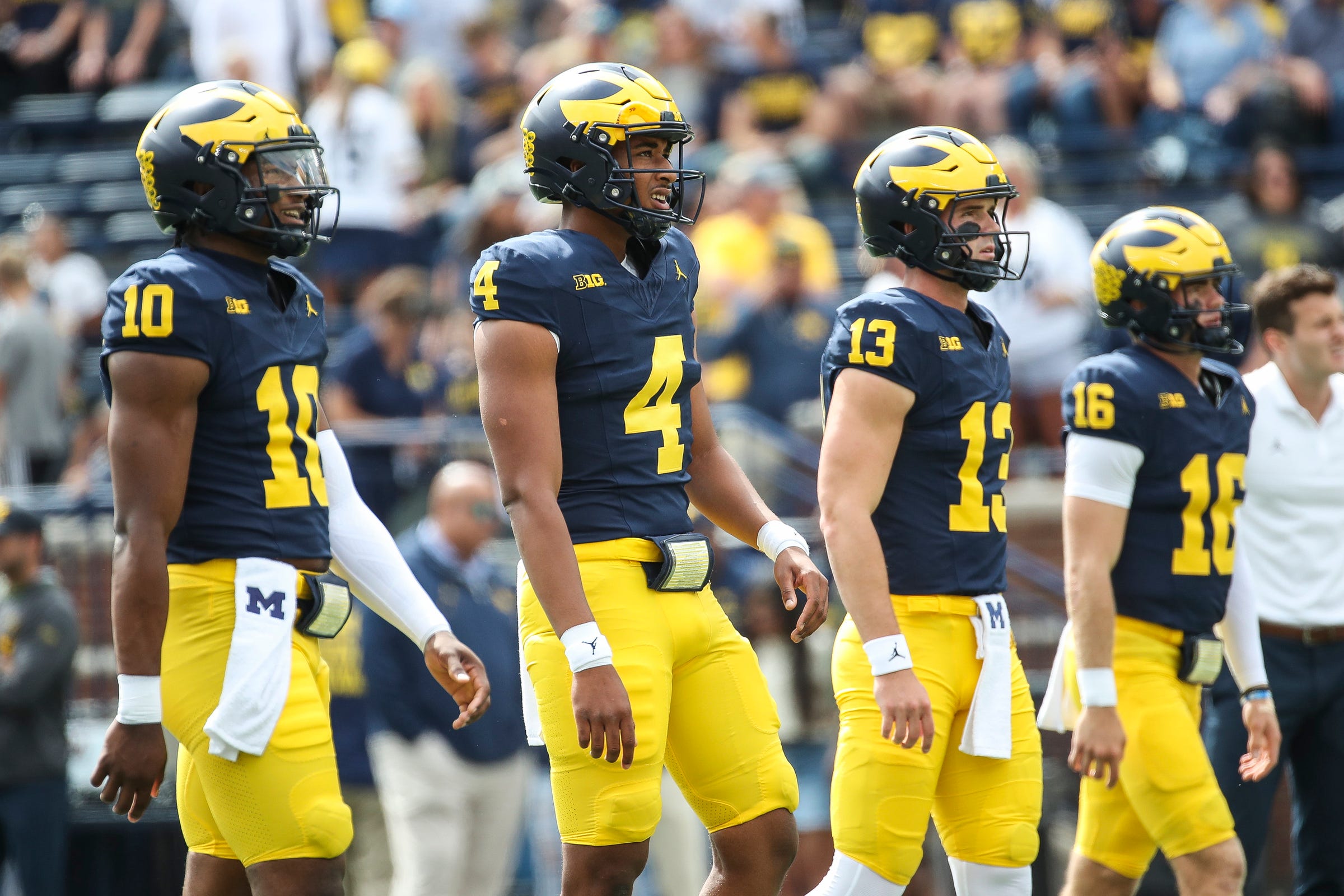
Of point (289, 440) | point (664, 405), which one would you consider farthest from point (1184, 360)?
point (289, 440)

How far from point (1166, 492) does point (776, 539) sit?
1.36m

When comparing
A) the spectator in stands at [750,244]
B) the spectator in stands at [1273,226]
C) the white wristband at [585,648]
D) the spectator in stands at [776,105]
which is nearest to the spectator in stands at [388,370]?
the spectator in stands at [750,244]

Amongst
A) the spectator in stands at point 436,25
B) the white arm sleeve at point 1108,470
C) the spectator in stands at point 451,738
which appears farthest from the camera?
the spectator in stands at point 436,25

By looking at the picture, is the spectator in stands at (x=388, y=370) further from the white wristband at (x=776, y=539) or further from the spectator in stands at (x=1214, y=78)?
the spectator in stands at (x=1214, y=78)

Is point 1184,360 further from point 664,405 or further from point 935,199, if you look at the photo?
point 664,405

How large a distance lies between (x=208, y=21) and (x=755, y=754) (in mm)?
9636

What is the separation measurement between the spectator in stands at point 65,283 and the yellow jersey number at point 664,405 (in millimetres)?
8345

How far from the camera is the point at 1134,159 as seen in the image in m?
11.4

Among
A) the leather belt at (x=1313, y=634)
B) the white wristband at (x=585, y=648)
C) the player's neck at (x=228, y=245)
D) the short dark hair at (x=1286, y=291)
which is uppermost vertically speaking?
the player's neck at (x=228, y=245)

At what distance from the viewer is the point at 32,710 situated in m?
7.25

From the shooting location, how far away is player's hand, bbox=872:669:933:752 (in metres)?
4.02

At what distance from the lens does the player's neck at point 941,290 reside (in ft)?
14.5

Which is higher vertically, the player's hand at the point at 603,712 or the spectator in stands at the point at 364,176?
the spectator in stands at the point at 364,176

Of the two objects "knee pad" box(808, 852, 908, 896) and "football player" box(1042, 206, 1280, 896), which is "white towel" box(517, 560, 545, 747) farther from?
"football player" box(1042, 206, 1280, 896)
